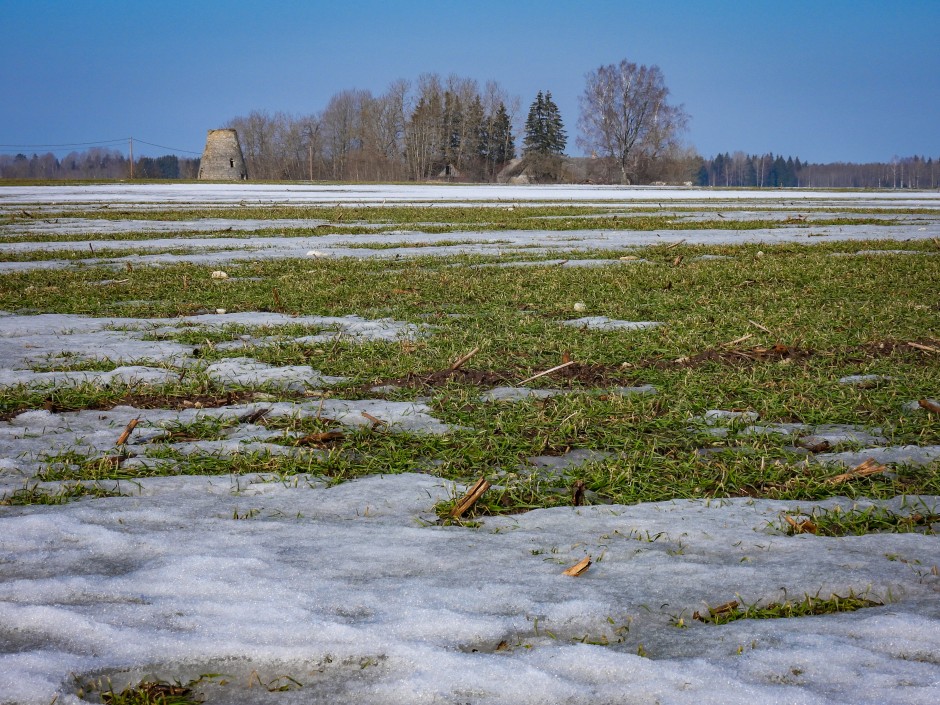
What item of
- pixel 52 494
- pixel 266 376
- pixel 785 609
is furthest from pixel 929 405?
pixel 52 494

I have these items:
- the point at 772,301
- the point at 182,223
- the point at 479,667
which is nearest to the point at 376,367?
the point at 479,667

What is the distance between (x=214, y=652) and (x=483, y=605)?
67 cm

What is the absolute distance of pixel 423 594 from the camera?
A: 2.16 m

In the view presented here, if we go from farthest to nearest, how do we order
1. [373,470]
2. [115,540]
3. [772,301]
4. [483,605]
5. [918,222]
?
[918,222]
[772,301]
[373,470]
[115,540]
[483,605]

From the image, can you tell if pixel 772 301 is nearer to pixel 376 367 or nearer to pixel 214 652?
pixel 376 367

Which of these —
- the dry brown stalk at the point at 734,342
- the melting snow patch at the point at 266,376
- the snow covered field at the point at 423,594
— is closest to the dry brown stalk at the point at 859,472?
the snow covered field at the point at 423,594

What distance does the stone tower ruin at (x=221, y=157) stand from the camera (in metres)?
91.1

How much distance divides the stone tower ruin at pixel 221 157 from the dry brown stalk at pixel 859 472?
94152 millimetres

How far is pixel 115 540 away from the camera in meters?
2.49

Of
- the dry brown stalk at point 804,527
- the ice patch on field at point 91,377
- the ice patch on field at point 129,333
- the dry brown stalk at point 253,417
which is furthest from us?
the ice patch on field at point 129,333

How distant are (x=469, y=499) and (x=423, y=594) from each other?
25.7 inches

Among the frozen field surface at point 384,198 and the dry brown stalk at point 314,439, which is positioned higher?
the frozen field surface at point 384,198

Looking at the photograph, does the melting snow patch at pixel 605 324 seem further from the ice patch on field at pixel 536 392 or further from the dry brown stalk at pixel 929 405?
the dry brown stalk at pixel 929 405

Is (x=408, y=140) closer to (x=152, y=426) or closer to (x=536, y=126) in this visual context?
(x=536, y=126)
